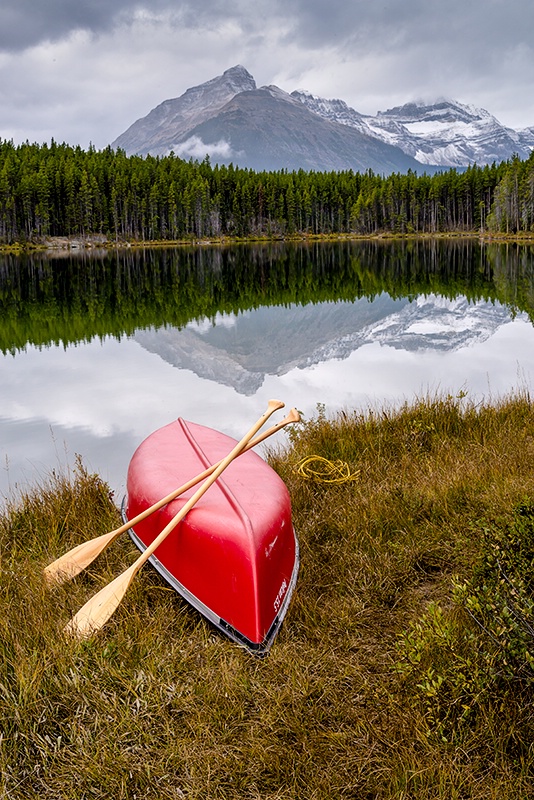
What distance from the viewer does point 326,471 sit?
7031 mm

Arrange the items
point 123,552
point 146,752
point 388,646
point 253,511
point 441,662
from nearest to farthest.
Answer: point 146,752
point 441,662
point 388,646
point 253,511
point 123,552

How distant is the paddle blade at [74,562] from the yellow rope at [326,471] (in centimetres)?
233

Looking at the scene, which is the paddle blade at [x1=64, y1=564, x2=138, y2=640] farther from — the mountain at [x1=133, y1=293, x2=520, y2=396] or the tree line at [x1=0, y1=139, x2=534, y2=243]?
the tree line at [x1=0, y1=139, x2=534, y2=243]

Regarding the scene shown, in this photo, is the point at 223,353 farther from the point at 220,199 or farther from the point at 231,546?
the point at 220,199

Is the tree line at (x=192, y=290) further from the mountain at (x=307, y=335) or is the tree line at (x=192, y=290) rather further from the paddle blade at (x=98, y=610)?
the paddle blade at (x=98, y=610)

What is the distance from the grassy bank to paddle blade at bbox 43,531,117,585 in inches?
3.7

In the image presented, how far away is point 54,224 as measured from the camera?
89.7 meters

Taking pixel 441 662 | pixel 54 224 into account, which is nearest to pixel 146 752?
pixel 441 662

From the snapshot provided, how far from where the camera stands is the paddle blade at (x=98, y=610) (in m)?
3.96

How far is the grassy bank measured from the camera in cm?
301

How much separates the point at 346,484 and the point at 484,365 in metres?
9.32

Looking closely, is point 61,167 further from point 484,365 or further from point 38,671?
point 38,671

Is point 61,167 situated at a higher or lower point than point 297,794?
higher

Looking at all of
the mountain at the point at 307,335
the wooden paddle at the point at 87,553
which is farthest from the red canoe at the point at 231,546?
the mountain at the point at 307,335
